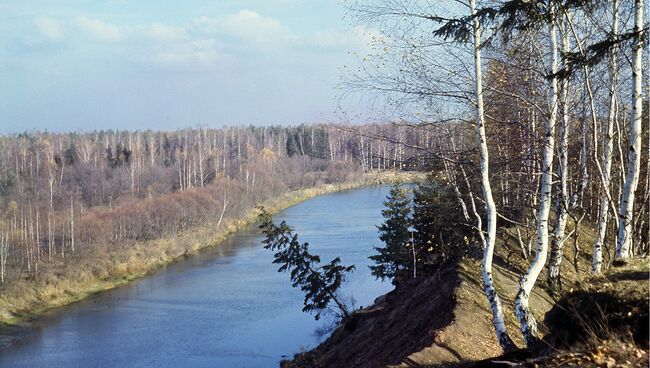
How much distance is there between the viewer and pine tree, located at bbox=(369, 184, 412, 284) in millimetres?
18750

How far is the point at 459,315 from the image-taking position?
8609 millimetres

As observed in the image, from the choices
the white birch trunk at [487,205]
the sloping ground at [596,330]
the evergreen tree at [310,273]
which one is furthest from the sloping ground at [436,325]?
the evergreen tree at [310,273]

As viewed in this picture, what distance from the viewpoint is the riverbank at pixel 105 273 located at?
27.0m

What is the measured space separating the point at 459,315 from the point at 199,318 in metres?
16.2

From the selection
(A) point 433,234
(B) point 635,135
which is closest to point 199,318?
(A) point 433,234

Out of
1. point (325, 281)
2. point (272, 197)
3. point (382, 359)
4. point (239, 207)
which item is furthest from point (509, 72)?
point (272, 197)

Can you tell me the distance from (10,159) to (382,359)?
216 ft

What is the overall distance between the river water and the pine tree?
1.50 meters

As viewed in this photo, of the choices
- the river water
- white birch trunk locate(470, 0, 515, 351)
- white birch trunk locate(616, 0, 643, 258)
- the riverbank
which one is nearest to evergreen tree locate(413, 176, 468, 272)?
white birch trunk locate(616, 0, 643, 258)

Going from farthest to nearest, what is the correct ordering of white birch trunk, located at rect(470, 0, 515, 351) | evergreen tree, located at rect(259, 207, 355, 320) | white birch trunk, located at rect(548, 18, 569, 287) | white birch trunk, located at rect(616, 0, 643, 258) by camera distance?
evergreen tree, located at rect(259, 207, 355, 320)
white birch trunk, located at rect(548, 18, 569, 287)
white birch trunk, located at rect(616, 0, 643, 258)
white birch trunk, located at rect(470, 0, 515, 351)

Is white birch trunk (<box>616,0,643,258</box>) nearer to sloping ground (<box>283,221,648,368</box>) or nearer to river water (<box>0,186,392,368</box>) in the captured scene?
sloping ground (<box>283,221,648,368</box>)

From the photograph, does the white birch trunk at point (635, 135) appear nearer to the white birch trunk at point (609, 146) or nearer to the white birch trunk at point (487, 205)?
the white birch trunk at point (609, 146)

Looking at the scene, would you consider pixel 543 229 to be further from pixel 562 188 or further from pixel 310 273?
pixel 310 273

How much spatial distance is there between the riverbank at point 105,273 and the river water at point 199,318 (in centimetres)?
105
